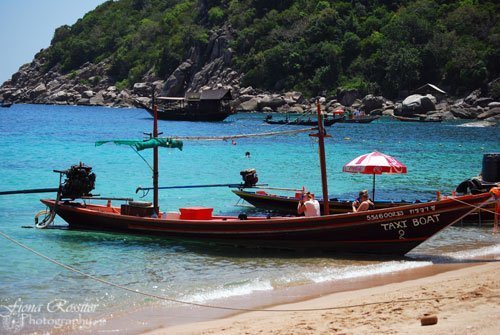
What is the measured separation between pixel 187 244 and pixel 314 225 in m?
3.90

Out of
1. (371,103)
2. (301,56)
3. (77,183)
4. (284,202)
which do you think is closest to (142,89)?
(301,56)

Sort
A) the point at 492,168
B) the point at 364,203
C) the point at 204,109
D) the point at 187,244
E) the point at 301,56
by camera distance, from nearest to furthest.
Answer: the point at 364,203 → the point at 187,244 → the point at 492,168 → the point at 204,109 → the point at 301,56

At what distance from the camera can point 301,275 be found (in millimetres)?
16906

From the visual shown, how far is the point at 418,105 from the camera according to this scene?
94.1m

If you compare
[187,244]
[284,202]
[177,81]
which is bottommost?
[187,244]

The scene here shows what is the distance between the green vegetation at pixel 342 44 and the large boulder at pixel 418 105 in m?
11.1

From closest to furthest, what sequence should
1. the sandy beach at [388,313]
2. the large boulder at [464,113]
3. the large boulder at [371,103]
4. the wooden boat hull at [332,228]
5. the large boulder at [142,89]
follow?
the sandy beach at [388,313] → the wooden boat hull at [332,228] → the large boulder at [464,113] → the large boulder at [371,103] → the large boulder at [142,89]

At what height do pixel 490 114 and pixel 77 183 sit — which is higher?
pixel 490 114

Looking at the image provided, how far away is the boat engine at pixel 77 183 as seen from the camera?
2295 centimetres

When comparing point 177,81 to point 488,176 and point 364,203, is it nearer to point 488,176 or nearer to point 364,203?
point 488,176

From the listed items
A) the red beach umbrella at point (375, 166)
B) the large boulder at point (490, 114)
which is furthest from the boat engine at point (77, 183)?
the large boulder at point (490, 114)

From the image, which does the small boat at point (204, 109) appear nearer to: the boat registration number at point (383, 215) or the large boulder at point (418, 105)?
the large boulder at point (418, 105)

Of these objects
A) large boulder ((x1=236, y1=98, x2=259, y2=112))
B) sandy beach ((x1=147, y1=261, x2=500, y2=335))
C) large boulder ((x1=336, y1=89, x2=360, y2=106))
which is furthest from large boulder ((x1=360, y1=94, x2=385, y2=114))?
sandy beach ((x1=147, y1=261, x2=500, y2=335))

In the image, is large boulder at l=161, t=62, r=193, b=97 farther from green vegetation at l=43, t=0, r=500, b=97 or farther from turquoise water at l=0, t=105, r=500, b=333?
turquoise water at l=0, t=105, r=500, b=333
